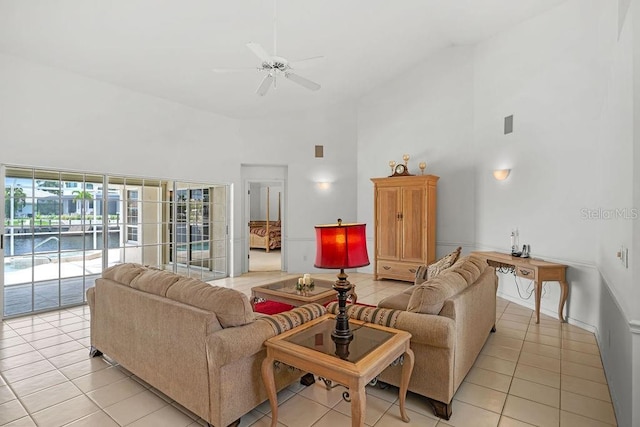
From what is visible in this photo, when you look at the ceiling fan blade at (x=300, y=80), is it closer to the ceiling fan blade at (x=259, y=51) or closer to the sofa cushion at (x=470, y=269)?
the ceiling fan blade at (x=259, y=51)

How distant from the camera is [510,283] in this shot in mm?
4926

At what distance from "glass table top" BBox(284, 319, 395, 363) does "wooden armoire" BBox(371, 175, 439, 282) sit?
12.7 feet

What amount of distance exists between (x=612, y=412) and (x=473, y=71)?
5128 millimetres

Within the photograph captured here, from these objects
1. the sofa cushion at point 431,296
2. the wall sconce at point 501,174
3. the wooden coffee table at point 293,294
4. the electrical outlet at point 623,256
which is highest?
the wall sconce at point 501,174

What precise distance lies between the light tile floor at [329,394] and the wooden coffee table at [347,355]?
0.31m

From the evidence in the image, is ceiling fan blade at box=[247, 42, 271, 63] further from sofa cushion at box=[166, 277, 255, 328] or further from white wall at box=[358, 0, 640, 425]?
white wall at box=[358, 0, 640, 425]

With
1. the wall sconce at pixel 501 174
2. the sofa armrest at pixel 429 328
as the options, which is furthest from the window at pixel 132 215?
the wall sconce at pixel 501 174

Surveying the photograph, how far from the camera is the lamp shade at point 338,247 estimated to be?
187 cm

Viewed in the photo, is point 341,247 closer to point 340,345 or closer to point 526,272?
point 340,345

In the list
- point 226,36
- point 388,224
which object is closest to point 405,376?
point 388,224

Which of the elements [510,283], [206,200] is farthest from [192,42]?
[510,283]

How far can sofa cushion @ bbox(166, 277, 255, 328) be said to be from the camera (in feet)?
6.48

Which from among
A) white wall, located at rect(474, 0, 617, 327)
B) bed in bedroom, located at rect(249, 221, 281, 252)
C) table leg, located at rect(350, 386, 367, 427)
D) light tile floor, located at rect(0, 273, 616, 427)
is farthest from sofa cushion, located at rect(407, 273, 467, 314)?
bed in bedroom, located at rect(249, 221, 281, 252)

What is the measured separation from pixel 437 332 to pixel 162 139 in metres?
5.31
